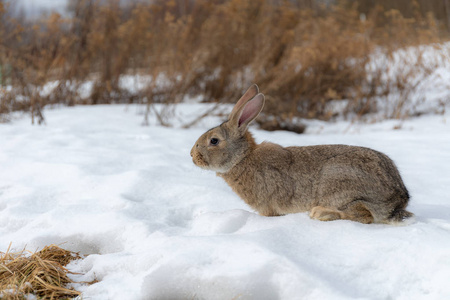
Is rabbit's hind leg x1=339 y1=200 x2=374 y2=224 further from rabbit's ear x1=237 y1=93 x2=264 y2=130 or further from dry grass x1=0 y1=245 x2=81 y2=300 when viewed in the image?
dry grass x1=0 y1=245 x2=81 y2=300

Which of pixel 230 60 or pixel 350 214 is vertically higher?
pixel 230 60

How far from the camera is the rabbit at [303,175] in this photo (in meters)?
2.73

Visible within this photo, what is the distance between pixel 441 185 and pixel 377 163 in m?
1.20

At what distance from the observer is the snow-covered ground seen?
2078 millimetres

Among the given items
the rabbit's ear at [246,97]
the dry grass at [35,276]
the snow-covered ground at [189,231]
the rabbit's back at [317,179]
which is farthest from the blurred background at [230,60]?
the dry grass at [35,276]

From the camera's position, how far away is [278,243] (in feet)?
7.87

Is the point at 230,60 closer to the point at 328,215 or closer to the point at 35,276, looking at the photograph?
the point at 328,215

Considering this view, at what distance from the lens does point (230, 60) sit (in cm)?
766

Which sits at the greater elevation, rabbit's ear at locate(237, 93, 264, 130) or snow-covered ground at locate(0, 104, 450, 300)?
rabbit's ear at locate(237, 93, 264, 130)

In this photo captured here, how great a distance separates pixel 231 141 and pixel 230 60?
186 inches

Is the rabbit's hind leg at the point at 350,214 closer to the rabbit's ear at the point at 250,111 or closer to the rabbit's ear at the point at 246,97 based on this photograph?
the rabbit's ear at the point at 250,111

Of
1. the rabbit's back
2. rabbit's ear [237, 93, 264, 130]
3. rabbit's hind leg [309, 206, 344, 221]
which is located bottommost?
rabbit's hind leg [309, 206, 344, 221]

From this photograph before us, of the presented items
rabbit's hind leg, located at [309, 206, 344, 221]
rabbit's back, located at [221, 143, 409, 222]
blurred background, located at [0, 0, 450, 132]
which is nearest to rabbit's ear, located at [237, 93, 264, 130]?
rabbit's back, located at [221, 143, 409, 222]

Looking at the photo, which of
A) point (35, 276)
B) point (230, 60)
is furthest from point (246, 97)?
point (230, 60)
